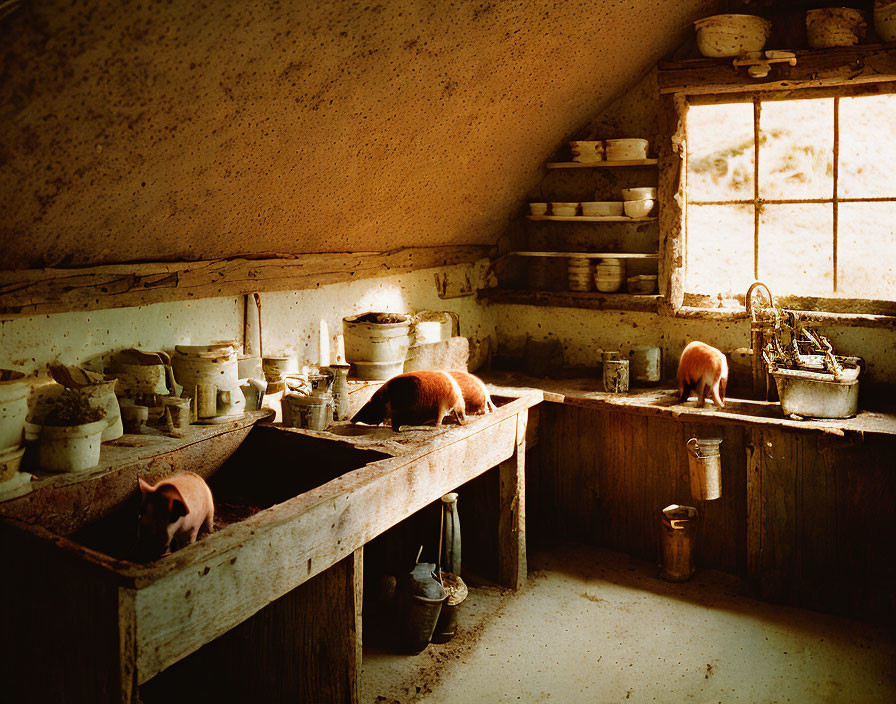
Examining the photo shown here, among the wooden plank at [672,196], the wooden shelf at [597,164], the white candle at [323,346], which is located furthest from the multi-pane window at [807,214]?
the white candle at [323,346]

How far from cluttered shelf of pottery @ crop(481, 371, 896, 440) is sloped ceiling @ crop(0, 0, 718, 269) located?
1265mm

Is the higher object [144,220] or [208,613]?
[144,220]

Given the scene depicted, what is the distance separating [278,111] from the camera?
3119 mm

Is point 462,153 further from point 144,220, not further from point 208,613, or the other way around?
point 208,613

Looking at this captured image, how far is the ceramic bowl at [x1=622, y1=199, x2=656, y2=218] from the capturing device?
4.96 meters

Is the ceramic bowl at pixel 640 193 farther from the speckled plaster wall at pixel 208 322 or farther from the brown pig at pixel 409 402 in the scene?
the brown pig at pixel 409 402

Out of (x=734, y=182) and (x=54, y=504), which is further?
(x=734, y=182)

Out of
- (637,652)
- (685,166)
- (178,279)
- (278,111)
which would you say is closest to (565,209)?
(685,166)

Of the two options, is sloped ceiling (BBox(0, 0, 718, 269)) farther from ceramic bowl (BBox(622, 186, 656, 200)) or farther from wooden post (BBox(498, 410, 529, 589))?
wooden post (BBox(498, 410, 529, 589))

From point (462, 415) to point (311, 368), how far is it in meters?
0.92

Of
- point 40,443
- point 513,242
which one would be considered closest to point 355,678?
point 40,443

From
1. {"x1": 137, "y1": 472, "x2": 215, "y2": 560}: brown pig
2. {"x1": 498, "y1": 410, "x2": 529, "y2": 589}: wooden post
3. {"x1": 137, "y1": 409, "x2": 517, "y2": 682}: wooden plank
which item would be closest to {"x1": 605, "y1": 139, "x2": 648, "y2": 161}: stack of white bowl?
{"x1": 498, "y1": 410, "x2": 529, "y2": 589}: wooden post

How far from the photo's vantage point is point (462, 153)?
440 centimetres

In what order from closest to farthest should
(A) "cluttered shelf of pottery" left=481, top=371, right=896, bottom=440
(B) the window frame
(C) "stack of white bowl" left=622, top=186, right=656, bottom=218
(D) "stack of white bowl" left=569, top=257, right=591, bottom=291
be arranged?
(A) "cluttered shelf of pottery" left=481, top=371, right=896, bottom=440 → (B) the window frame → (C) "stack of white bowl" left=622, top=186, right=656, bottom=218 → (D) "stack of white bowl" left=569, top=257, right=591, bottom=291
